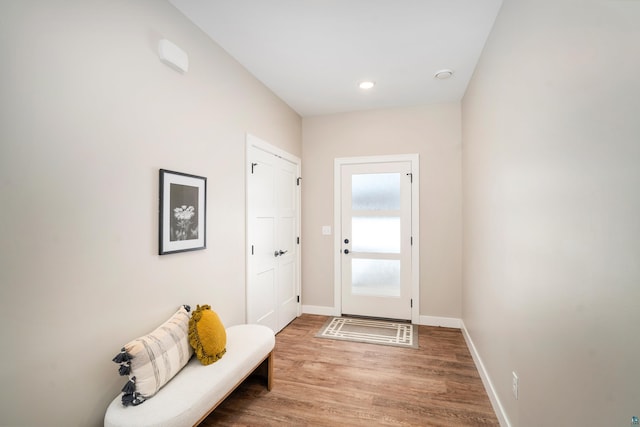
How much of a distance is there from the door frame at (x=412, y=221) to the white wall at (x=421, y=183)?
0.19 ft

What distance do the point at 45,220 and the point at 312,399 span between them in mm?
2007

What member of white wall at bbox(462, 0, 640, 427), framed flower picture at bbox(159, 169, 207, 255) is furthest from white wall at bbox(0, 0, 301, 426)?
white wall at bbox(462, 0, 640, 427)

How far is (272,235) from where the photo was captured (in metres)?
3.46

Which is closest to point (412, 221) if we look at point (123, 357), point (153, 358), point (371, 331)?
point (371, 331)

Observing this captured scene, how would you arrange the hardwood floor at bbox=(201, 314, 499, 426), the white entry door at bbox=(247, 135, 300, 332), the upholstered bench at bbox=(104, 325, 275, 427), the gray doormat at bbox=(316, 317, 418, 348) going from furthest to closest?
1. the gray doormat at bbox=(316, 317, 418, 348)
2. the white entry door at bbox=(247, 135, 300, 332)
3. the hardwood floor at bbox=(201, 314, 499, 426)
4. the upholstered bench at bbox=(104, 325, 275, 427)

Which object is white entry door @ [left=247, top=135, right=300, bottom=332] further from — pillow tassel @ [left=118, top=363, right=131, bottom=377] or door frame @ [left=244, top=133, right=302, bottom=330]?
pillow tassel @ [left=118, top=363, right=131, bottom=377]

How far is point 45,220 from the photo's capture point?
1.33 m

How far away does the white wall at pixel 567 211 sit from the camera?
2.86 feet

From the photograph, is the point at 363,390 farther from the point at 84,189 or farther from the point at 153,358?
the point at 84,189

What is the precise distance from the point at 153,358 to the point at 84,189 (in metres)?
0.93

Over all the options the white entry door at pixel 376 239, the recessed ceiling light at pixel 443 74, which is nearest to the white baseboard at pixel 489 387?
the white entry door at pixel 376 239

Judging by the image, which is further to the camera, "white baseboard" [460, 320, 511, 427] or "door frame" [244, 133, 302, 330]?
"door frame" [244, 133, 302, 330]

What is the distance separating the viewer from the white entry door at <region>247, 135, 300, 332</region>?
9.91ft

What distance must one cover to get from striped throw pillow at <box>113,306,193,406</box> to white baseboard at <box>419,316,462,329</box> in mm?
2902
